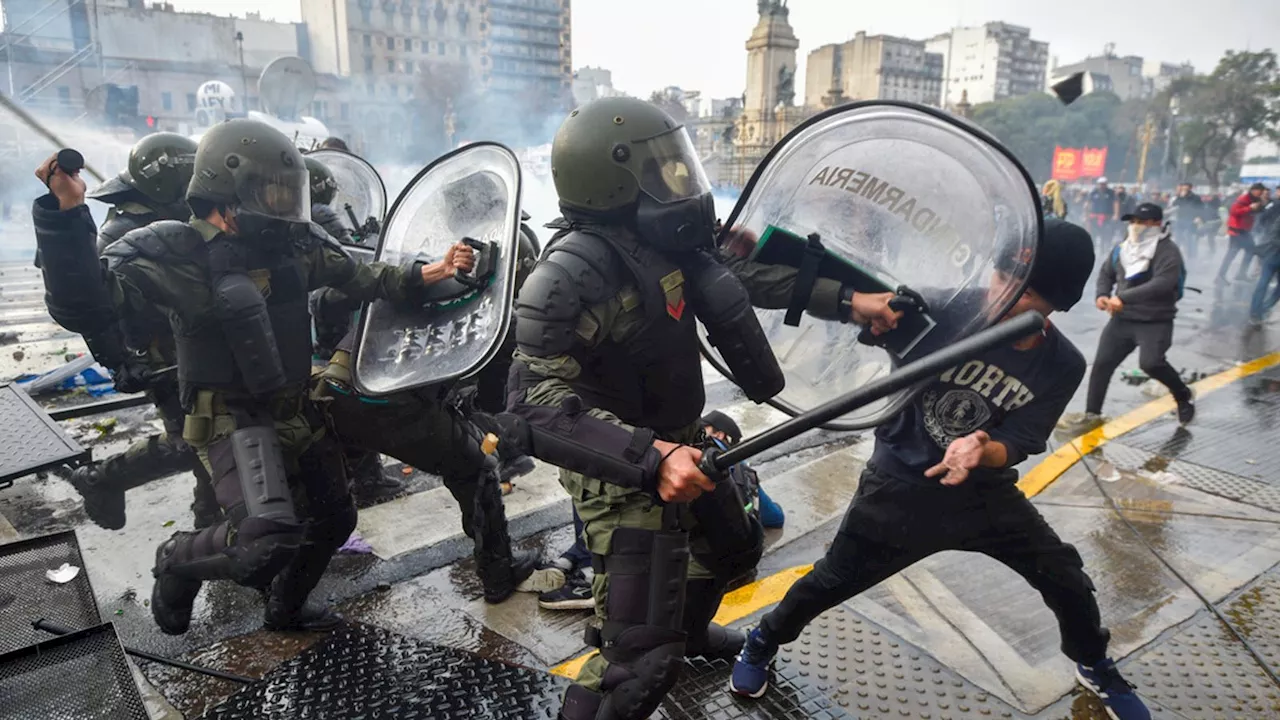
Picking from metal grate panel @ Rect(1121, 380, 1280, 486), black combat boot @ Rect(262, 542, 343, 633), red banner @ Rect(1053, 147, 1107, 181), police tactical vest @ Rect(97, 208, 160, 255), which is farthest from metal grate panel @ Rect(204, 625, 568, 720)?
red banner @ Rect(1053, 147, 1107, 181)

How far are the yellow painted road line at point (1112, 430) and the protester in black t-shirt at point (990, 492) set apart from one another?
220 cm

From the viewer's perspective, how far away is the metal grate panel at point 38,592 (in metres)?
2.40

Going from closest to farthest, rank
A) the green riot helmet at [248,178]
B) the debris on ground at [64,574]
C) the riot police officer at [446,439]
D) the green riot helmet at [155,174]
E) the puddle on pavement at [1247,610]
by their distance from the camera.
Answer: the debris on ground at [64,574] < the green riot helmet at [248,178] < the puddle on pavement at [1247,610] < the riot police officer at [446,439] < the green riot helmet at [155,174]

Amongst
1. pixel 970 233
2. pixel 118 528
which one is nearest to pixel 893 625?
pixel 970 233

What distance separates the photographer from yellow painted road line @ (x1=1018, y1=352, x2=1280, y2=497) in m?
4.96

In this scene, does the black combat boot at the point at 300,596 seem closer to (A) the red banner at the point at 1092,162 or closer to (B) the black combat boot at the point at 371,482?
(B) the black combat boot at the point at 371,482

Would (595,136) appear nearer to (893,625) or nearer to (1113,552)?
(893,625)

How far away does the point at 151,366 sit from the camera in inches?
159

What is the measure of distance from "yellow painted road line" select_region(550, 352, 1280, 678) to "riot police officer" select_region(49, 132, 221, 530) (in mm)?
2399

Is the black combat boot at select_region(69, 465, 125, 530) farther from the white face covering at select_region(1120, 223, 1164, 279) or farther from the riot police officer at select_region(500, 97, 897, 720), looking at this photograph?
the white face covering at select_region(1120, 223, 1164, 279)

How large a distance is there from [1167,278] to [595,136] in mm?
5096

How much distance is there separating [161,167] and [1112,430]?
21.1 feet

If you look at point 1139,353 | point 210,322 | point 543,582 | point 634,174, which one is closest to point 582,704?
point 543,582

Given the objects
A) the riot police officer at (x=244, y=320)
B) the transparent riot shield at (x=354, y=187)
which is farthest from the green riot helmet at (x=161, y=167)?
the transparent riot shield at (x=354, y=187)
